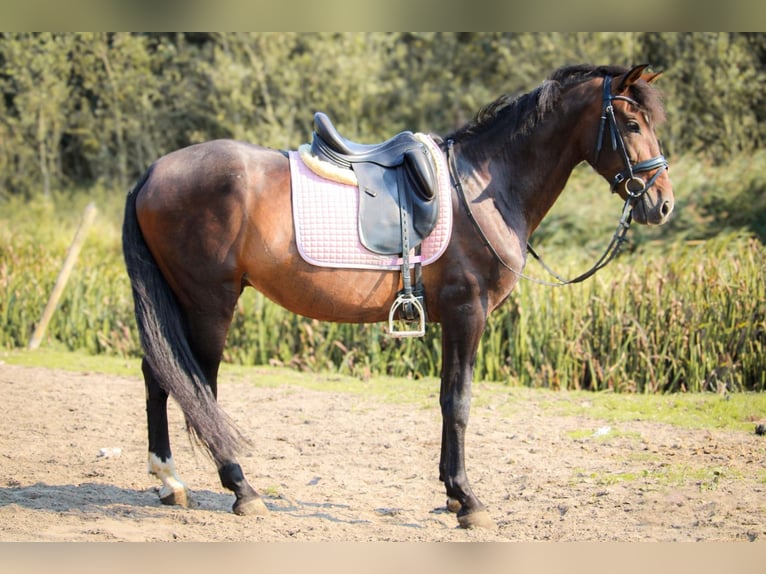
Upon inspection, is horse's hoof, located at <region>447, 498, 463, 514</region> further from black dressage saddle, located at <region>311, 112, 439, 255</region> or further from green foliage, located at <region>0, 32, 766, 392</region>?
green foliage, located at <region>0, 32, 766, 392</region>

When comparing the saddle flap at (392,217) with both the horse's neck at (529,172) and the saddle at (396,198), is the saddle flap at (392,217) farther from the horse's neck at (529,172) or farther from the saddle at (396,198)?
the horse's neck at (529,172)

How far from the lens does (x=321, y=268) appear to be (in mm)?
4246

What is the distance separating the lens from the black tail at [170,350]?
4199 mm

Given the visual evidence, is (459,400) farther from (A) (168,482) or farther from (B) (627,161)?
(A) (168,482)

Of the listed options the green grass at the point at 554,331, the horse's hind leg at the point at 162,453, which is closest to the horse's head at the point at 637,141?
the horse's hind leg at the point at 162,453

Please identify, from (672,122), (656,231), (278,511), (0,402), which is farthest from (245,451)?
(672,122)

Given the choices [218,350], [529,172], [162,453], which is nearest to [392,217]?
[529,172]

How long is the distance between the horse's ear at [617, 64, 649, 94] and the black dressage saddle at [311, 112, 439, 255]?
979 millimetres

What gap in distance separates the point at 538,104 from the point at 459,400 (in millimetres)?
1525

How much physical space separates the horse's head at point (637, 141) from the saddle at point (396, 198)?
0.90 m

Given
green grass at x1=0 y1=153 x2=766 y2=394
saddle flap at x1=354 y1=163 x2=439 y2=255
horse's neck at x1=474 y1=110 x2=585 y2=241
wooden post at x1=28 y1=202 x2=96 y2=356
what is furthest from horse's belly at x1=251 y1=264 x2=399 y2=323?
wooden post at x1=28 y1=202 x2=96 y2=356

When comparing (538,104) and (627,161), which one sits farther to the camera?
(538,104)

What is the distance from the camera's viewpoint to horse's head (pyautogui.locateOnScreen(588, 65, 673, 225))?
13.6 feet

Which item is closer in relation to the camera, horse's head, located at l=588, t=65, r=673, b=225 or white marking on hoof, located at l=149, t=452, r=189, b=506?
horse's head, located at l=588, t=65, r=673, b=225
